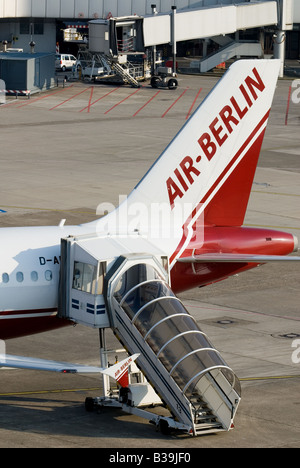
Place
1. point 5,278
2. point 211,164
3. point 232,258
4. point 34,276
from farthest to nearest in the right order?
point 211,164 → point 232,258 → point 34,276 → point 5,278

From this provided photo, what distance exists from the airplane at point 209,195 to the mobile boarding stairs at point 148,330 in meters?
1.97

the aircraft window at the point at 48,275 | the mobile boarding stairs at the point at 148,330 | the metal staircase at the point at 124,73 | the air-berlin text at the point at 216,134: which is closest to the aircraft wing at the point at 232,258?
the mobile boarding stairs at the point at 148,330

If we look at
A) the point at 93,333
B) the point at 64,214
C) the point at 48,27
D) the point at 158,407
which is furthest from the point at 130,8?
the point at 158,407

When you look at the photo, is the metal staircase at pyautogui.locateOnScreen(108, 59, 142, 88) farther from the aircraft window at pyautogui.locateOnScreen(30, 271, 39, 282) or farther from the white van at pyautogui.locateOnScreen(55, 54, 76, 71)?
the aircraft window at pyautogui.locateOnScreen(30, 271, 39, 282)

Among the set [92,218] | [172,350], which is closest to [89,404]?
[172,350]

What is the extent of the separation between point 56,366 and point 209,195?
10.1m

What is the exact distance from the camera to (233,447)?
27.2m

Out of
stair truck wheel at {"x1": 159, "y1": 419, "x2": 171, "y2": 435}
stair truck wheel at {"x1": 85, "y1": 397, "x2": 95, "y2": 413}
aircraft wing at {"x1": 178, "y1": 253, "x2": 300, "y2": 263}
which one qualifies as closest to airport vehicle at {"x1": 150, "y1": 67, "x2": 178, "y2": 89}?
aircraft wing at {"x1": 178, "y1": 253, "x2": 300, "y2": 263}

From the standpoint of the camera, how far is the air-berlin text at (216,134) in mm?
35188

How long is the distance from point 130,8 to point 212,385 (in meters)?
118

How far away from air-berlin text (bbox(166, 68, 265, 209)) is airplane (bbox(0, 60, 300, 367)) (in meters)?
0.04

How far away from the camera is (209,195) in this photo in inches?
1405

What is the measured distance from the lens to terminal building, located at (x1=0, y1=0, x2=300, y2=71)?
129875 millimetres

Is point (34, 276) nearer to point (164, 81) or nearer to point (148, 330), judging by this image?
point (148, 330)
